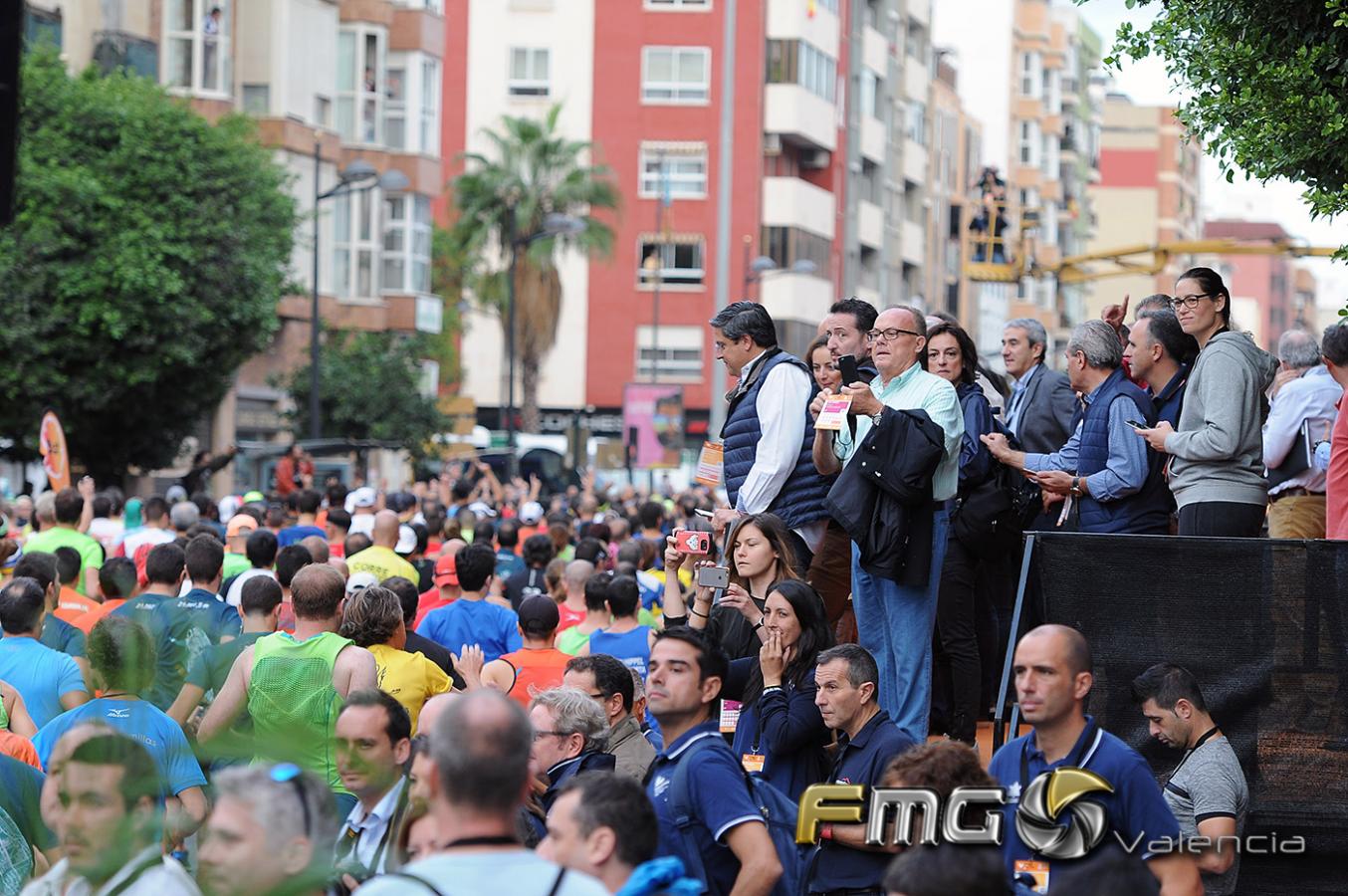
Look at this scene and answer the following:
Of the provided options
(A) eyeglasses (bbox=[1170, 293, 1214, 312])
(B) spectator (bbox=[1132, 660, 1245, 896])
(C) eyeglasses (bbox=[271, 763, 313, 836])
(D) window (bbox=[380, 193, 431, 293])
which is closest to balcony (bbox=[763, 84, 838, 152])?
(D) window (bbox=[380, 193, 431, 293])

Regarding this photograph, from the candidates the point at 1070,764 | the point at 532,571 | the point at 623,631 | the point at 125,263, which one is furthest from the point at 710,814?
the point at 125,263

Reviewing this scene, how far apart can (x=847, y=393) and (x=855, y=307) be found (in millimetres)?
1596

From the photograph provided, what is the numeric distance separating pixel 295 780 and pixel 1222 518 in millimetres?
5476

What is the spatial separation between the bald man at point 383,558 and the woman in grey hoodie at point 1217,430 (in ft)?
17.0

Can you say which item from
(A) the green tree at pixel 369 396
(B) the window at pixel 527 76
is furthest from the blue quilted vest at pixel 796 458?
(B) the window at pixel 527 76

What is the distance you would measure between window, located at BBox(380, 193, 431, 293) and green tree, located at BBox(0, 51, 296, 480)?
15.3 m

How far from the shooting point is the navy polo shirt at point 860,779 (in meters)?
6.87

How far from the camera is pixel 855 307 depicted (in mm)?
10008

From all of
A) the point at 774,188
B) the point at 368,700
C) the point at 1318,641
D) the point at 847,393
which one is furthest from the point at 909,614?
the point at 774,188

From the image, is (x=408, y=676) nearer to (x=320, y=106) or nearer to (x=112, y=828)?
(x=112, y=828)

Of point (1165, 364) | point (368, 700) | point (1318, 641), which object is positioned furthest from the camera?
point (1165, 364)

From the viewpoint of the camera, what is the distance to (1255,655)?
312 inches

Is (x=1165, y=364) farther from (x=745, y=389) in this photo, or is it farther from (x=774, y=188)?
(x=774, y=188)

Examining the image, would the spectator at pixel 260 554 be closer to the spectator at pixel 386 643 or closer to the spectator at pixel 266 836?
the spectator at pixel 386 643
